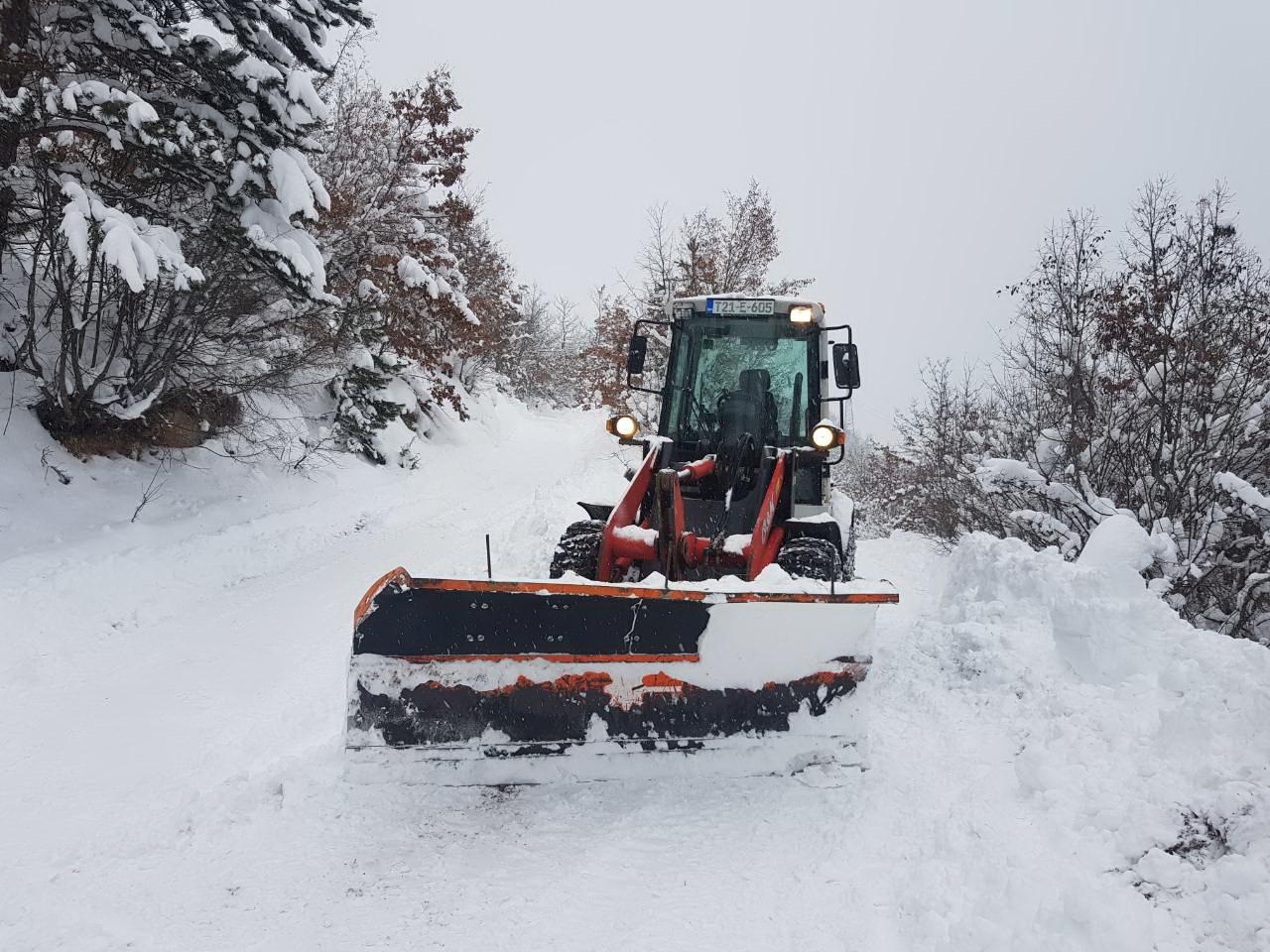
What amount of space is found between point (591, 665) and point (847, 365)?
125 inches

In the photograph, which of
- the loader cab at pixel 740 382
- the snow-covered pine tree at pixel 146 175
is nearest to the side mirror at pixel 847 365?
the loader cab at pixel 740 382

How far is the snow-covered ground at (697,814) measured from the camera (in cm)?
249

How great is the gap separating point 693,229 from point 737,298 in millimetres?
13731

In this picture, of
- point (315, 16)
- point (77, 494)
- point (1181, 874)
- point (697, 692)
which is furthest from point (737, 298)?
point (77, 494)

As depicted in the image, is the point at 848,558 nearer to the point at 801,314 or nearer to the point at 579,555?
the point at 801,314

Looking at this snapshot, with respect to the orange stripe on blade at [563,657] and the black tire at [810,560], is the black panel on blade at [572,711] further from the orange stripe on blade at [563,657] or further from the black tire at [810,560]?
the black tire at [810,560]

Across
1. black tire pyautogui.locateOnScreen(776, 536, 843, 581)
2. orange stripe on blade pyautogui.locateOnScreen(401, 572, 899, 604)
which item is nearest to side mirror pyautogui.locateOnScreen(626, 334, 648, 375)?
black tire pyautogui.locateOnScreen(776, 536, 843, 581)

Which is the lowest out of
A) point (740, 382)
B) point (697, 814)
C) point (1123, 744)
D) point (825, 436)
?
point (697, 814)

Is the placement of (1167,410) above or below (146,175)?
below

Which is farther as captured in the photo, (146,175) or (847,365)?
(146,175)

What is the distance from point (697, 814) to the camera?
3252mm

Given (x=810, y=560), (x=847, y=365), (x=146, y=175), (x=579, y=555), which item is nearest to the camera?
(x=810, y=560)

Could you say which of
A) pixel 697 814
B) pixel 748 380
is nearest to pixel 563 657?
pixel 697 814

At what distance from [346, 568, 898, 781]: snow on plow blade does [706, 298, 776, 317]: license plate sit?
296cm
